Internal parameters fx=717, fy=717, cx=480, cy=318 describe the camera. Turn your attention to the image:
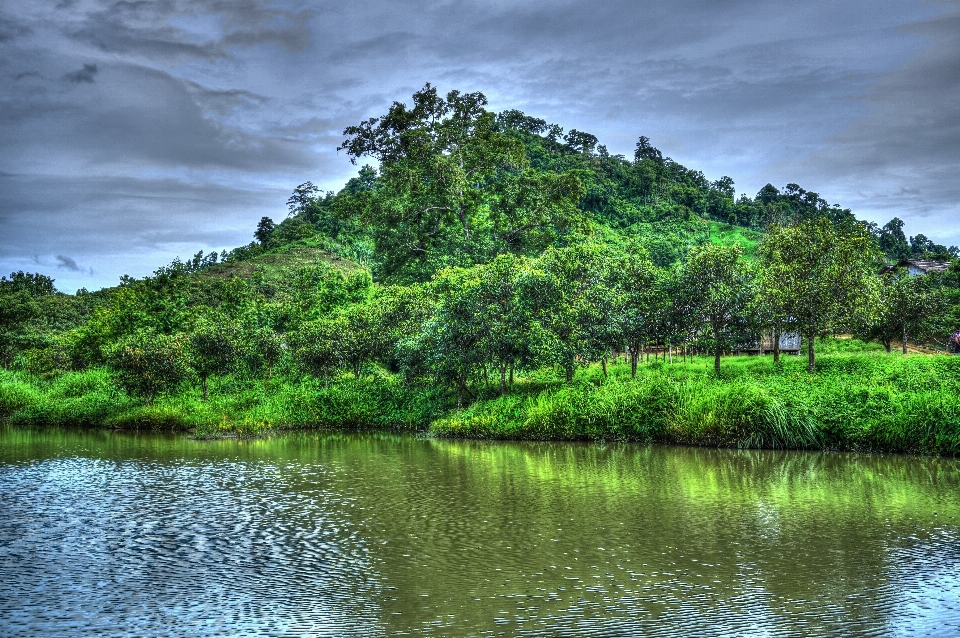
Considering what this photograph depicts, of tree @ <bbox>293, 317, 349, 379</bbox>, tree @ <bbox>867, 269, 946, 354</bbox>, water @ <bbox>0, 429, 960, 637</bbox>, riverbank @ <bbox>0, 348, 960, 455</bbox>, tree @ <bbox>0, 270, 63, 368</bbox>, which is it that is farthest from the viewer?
tree @ <bbox>0, 270, 63, 368</bbox>

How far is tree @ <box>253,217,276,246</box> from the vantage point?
99488 mm

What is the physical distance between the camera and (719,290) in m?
31.2

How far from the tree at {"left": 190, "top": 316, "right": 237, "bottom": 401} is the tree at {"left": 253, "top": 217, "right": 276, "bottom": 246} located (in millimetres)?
65953

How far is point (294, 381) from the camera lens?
1531 inches

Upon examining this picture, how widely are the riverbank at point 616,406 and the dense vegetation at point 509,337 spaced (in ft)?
0.29

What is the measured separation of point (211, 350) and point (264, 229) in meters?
70.1

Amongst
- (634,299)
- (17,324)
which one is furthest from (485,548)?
(17,324)

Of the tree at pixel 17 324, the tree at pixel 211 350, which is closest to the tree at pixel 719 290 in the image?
the tree at pixel 211 350

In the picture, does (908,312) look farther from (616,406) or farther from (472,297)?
(472,297)

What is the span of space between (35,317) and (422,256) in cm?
3755

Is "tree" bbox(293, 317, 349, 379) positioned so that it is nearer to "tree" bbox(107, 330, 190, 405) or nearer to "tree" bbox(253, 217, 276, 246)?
"tree" bbox(107, 330, 190, 405)

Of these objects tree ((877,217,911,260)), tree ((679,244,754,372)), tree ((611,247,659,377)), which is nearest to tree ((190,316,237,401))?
tree ((611,247,659,377))

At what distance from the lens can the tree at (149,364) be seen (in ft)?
111

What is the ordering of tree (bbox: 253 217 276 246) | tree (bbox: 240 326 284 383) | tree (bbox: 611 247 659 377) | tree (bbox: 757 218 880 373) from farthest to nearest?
tree (bbox: 253 217 276 246) < tree (bbox: 240 326 284 383) < tree (bbox: 611 247 659 377) < tree (bbox: 757 218 880 373)
